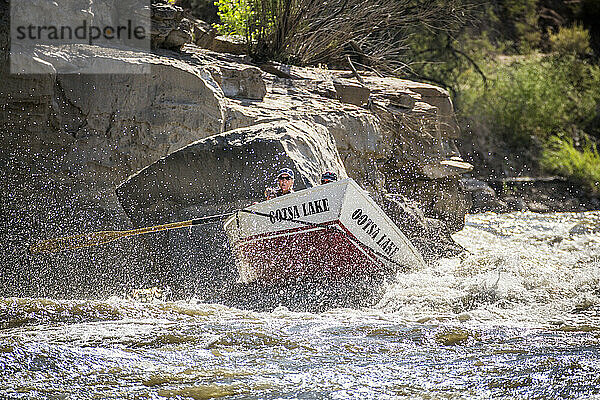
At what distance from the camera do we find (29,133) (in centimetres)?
709

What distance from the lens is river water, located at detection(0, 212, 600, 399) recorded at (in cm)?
349

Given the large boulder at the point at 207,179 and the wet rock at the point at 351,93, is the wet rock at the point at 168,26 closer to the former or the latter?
the large boulder at the point at 207,179

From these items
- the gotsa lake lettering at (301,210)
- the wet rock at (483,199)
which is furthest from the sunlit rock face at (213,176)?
the wet rock at (483,199)

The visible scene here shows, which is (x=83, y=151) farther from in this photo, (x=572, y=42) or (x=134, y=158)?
(x=572, y=42)

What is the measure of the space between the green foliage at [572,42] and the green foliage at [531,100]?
1.91 meters

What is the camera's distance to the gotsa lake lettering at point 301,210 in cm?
614

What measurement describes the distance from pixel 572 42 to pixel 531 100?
4583mm

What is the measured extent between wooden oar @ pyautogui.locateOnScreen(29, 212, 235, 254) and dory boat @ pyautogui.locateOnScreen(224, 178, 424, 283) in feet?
1.14

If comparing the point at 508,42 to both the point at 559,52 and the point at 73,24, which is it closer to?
the point at 559,52

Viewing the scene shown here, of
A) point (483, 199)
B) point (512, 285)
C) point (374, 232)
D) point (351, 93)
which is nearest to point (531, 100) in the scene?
point (483, 199)

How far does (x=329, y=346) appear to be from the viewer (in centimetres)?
432

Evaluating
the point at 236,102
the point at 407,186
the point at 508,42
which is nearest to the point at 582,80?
the point at 508,42

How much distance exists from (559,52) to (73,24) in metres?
14.5

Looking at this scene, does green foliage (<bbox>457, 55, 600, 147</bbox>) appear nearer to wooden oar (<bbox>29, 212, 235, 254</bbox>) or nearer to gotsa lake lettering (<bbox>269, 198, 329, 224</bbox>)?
gotsa lake lettering (<bbox>269, 198, 329, 224</bbox>)
